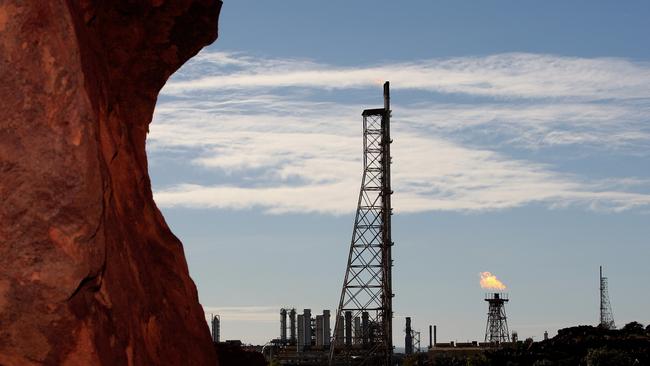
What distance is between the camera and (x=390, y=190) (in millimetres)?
73000

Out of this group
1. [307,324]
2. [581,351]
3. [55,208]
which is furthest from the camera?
[307,324]

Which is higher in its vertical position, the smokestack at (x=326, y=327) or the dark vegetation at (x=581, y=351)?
the smokestack at (x=326, y=327)

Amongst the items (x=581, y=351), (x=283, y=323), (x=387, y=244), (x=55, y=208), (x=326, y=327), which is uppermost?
(x=387, y=244)

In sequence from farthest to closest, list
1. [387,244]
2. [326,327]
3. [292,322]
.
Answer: [292,322], [326,327], [387,244]

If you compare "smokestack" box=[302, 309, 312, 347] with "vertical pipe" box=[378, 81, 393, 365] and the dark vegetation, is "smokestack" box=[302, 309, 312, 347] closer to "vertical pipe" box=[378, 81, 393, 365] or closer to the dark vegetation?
the dark vegetation

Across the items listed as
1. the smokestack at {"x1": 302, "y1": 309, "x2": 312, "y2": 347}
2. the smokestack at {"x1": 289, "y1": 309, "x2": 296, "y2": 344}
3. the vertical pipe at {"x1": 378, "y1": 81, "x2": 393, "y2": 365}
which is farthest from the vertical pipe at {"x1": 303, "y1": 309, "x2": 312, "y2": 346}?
the vertical pipe at {"x1": 378, "y1": 81, "x2": 393, "y2": 365}

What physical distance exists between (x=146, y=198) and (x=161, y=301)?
6.32 ft

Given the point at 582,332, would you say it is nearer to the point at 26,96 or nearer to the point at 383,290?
the point at 383,290

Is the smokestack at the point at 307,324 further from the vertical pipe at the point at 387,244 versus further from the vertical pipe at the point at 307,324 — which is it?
the vertical pipe at the point at 387,244

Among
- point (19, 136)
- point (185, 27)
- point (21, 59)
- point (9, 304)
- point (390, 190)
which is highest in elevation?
point (390, 190)

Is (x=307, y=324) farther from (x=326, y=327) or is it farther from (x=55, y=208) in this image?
(x=55, y=208)

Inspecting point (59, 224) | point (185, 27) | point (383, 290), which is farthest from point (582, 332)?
point (59, 224)

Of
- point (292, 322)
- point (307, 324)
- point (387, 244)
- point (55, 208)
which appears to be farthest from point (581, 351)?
point (55, 208)

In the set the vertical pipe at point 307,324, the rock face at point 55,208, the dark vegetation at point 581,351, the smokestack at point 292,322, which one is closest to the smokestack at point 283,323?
the smokestack at point 292,322
